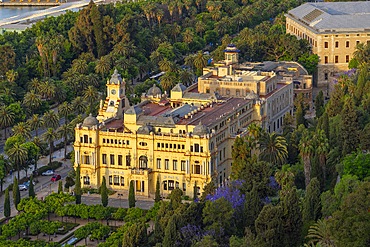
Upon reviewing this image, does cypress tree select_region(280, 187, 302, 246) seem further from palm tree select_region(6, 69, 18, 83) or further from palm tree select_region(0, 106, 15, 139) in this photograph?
palm tree select_region(6, 69, 18, 83)

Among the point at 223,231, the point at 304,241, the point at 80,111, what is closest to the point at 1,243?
the point at 223,231

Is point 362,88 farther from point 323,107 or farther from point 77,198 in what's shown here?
point 77,198

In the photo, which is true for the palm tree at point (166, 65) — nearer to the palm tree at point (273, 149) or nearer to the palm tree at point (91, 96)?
the palm tree at point (91, 96)

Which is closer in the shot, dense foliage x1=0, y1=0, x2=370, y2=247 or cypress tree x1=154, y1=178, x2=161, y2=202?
dense foliage x1=0, y1=0, x2=370, y2=247

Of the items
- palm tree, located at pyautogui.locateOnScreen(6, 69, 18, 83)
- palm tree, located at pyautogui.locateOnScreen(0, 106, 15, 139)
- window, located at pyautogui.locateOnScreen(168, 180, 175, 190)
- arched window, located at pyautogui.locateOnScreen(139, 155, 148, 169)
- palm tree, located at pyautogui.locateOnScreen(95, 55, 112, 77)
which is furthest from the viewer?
palm tree, located at pyautogui.locateOnScreen(95, 55, 112, 77)

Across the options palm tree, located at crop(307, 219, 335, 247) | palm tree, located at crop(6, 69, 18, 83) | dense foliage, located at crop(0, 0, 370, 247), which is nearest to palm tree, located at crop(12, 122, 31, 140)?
dense foliage, located at crop(0, 0, 370, 247)

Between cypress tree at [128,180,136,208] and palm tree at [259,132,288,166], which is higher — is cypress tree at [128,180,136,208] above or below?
below
